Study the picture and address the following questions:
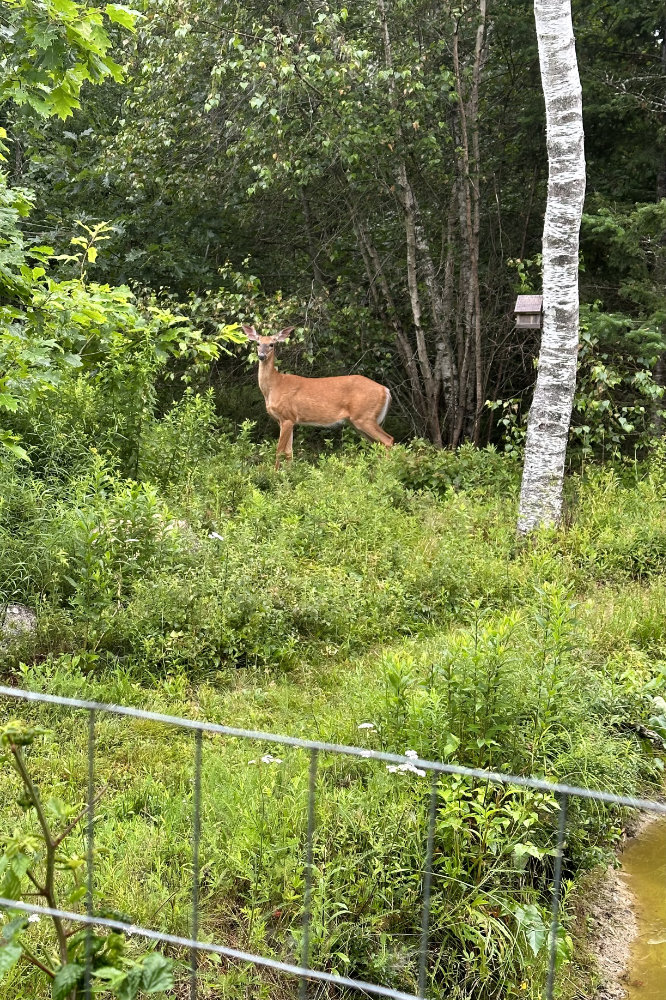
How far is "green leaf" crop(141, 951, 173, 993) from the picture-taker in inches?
87.2

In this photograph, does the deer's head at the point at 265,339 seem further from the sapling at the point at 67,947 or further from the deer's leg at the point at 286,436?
the sapling at the point at 67,947

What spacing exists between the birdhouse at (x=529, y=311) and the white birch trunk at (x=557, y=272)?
0.37 meters

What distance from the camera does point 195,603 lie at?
534 cm

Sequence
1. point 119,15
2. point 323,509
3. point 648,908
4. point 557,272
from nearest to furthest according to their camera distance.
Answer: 1. point 648,908
2. point 119,15
3. point 323,509
4. point 557,272

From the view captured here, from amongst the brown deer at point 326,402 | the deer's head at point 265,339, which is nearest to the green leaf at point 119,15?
the deer's head at point 265,339

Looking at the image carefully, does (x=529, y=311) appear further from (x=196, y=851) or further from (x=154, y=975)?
(x=154, y=975)

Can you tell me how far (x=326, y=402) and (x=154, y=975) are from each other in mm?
8793

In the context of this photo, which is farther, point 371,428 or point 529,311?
point 371,428

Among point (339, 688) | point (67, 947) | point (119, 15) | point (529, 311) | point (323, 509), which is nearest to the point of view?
point (67, 947)

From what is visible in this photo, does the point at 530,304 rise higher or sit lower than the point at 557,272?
lower

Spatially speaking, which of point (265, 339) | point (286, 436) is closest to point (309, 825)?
point (265, 339)

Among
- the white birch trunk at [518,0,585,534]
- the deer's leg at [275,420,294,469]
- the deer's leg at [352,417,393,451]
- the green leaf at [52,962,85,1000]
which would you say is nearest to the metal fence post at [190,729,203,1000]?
the green leaf at [52,962,85,1000]

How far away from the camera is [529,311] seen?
780 centimetres

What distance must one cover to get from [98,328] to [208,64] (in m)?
5.22
